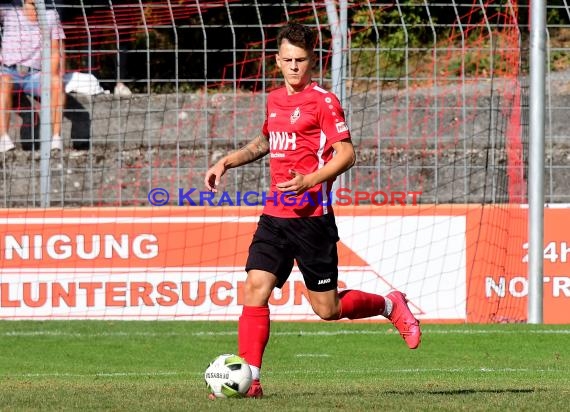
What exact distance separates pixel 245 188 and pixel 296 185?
904cm

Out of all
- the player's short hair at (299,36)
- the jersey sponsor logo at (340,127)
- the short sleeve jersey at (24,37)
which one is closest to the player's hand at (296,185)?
the jersey sponsor logo at (340,127)

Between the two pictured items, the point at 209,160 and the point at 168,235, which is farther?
the point at 209,160

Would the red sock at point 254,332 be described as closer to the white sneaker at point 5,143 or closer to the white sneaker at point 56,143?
the white sneaker at point 56,143

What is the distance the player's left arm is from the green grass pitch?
1.10 meters

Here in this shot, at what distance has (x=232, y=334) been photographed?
40.9 ft


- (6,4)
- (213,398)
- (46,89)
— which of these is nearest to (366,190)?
(46,89)

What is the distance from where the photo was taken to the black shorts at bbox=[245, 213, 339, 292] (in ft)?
25.2

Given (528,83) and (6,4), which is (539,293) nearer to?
(528,83)

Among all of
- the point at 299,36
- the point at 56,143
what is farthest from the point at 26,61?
the point at 299,36

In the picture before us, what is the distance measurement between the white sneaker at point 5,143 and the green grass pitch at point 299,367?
304 cm

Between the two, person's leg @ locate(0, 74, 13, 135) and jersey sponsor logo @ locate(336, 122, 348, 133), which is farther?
person's leg @ locate(0, 74, 13, 135)

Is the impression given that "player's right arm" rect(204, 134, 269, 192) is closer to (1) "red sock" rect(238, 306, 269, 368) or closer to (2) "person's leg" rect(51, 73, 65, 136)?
(1) "red sock" rect(238, 306, 269, 368)

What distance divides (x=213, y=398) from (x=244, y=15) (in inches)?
467

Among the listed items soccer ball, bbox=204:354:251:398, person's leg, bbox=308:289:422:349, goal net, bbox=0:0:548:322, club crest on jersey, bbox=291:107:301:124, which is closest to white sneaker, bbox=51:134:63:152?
goal net, bbox=0:0:548:322
